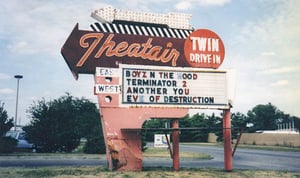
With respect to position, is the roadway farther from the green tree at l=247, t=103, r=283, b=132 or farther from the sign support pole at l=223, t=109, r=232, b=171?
the green tree at l=247, t=103, r=283, b=132

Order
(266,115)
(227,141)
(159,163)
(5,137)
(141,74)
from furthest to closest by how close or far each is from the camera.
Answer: (266,115) → (5,137) → (159,163) → (227,141) → (141,74)

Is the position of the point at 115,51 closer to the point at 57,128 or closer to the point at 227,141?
the point at 227,141

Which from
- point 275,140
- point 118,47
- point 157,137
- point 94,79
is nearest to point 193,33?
point 118,47

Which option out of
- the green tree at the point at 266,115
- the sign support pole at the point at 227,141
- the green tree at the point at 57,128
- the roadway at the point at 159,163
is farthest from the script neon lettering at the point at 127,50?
the green tree at the point at 266,115

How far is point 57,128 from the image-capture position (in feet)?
89.4

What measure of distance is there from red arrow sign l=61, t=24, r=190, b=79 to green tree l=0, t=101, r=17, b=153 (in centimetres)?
1539

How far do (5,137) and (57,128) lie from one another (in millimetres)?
4007

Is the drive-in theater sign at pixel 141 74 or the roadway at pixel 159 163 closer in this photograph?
the drive-in theater sign at pixel 141 74

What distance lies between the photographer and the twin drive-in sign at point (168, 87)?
13609 mm

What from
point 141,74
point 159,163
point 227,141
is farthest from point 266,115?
point 141,74

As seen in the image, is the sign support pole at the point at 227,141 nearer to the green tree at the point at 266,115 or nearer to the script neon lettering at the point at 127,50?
the script neon lettering at the point at 127,50

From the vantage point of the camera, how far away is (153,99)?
45.2 feet

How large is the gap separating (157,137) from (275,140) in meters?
29.8

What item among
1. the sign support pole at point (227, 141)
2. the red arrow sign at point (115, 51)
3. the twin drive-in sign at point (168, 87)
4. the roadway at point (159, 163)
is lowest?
the roadway at point (159, 163)
